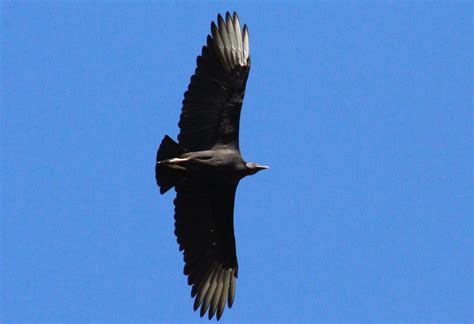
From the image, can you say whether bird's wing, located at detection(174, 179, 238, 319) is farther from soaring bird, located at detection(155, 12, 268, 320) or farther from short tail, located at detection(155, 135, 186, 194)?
short tail, located at detection(155, 135, 186, 194)

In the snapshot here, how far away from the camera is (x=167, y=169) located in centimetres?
1636

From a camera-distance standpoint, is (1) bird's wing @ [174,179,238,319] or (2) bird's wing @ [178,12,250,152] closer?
(2) bird's wing @ [178,12,250,152]

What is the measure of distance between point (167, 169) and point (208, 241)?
2034mm

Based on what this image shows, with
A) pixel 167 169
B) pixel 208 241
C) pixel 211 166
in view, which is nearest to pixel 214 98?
pixel 211 166

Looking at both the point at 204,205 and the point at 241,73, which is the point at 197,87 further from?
the point at 204,205

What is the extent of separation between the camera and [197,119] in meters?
16.7

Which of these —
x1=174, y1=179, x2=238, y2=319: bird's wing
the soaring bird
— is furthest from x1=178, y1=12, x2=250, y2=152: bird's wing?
x1=174, y1=179, x2=238, y2=319: bird's wing

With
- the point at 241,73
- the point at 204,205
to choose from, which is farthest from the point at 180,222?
the point at 241,73

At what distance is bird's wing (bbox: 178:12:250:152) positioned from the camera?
54.4 ft

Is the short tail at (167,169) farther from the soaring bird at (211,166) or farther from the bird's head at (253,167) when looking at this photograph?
the bird's head at (253,167)

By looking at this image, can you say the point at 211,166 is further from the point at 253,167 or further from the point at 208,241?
the point at 208,241

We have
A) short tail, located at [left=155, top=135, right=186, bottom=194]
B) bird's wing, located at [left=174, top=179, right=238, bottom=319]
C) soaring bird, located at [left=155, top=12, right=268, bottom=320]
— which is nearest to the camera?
short tail, located at [left=155, top=135, right=186, bottom=194]

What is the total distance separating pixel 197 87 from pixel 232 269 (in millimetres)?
3764

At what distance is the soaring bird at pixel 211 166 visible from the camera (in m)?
16.6
